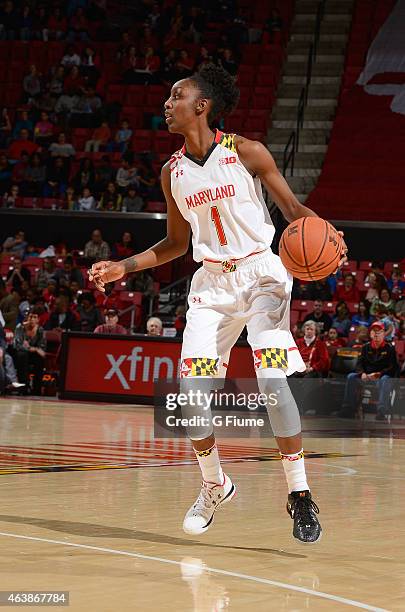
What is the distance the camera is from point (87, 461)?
29.7 ft

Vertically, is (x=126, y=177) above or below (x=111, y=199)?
above

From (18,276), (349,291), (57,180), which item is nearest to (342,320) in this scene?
(349,291)

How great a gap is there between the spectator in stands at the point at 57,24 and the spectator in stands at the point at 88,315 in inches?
422

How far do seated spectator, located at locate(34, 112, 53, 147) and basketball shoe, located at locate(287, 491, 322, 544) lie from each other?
19.8m

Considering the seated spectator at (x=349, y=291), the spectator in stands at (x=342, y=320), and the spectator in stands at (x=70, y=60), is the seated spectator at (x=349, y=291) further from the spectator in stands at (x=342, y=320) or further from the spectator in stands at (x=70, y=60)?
the spectator in stands at (x=70, y=60)

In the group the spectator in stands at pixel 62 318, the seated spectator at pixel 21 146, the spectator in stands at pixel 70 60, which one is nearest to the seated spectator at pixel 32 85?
the spectator in stands at pixel 70 60

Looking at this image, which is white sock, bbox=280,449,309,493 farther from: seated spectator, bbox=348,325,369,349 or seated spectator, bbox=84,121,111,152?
seated spectator, bbox=84,121,111,152

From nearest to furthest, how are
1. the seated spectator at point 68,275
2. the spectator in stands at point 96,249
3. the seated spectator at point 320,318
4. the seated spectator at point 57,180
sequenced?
1. the seated spectator at point 320,318
2. the seated spectator at point 68,275
3. the spectator in stands at point 96,249
4. the seated spectator at point 57,180

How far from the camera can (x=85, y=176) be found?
22922 mm

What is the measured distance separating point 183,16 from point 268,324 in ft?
74.9

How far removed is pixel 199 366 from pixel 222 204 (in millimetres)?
843

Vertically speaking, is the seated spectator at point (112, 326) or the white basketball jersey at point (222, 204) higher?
the white basketball jersey at point (222, 204)

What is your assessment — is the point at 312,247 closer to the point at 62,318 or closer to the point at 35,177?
the point at 62,318

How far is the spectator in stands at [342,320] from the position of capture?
59.2 feet
